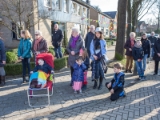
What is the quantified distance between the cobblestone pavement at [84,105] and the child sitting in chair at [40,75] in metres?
0.50

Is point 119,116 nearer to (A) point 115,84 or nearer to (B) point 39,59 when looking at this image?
(A) point 115,84

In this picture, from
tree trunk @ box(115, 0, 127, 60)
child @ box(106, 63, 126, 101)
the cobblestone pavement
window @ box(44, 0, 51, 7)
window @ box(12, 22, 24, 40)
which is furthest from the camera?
window @ box(44, 0, 51, 7)

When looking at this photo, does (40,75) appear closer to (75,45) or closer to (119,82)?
(75,45)

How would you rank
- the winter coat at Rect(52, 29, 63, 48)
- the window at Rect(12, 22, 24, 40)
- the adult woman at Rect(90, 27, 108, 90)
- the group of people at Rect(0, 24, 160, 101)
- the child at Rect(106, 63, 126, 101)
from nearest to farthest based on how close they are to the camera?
the child at Rect(106, 63, 126, 101), the group of people at Rect(0, 24, 160, 101), the adult woman at Rect(90, 27, 108, 90), the winter coat at Rect(52, 29, 63, 48), the window at Rect(12, 22, 24, 40)

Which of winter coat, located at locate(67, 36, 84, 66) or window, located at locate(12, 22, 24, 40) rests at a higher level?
window, located at locate(12, 22, 24, 40)

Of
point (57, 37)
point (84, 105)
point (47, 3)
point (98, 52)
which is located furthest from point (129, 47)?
point (47, 3)

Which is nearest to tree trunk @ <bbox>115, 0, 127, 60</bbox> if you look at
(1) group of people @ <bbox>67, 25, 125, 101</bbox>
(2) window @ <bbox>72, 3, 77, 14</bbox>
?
(1) group of people @ <bbox>67, 25, 125, 101</bbox>

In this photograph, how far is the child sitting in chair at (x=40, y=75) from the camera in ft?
15.1

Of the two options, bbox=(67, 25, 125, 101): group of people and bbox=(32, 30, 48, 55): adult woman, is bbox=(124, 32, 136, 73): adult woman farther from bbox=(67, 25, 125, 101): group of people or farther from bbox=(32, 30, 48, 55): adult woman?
bbox=(32, 30, 48, 55): adult woman

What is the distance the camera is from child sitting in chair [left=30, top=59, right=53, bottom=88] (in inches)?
181

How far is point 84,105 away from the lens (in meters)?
4.48

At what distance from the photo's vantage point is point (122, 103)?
4.59 meters

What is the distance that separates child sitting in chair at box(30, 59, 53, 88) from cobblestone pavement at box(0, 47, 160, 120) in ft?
1.63

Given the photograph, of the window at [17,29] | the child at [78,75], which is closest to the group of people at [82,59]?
the child at [78,75]
